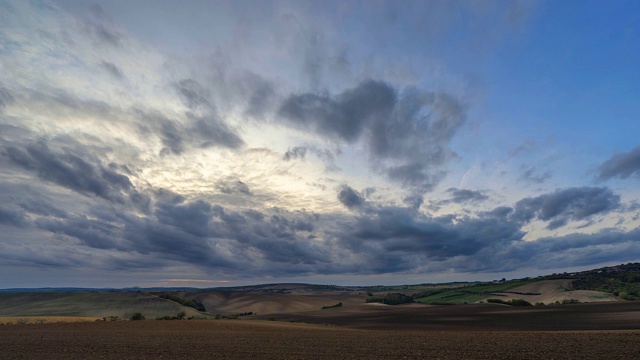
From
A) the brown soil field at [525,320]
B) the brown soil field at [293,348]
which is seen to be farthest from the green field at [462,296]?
the brown soil field at [293,348]

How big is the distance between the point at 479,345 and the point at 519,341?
14.9 feet

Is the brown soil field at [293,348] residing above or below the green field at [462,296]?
below

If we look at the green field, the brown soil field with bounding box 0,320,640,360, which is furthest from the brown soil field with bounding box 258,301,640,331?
the green field

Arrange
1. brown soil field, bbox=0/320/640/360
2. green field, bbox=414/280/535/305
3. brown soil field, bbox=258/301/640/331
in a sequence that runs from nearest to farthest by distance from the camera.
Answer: brown soil field, bbox=0/320/640/360, brown soil field, bbox=258/301/640/331, green field, bbox=414/280/535/305

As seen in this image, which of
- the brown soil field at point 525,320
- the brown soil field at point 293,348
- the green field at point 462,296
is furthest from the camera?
the green field at point 462,296

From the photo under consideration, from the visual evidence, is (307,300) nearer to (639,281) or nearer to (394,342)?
(639,281)

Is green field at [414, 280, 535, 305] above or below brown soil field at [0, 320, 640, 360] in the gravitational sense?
above

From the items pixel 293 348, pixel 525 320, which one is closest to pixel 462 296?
pixel 525 320

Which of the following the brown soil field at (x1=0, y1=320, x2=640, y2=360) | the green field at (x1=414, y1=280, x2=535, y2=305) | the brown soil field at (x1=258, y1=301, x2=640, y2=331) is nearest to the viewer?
the brown soil field at (x1=0, y1=320, x2=640, y2=360)

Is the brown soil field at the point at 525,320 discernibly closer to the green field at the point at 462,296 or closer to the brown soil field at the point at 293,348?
the brown soil field at the point at 293,348

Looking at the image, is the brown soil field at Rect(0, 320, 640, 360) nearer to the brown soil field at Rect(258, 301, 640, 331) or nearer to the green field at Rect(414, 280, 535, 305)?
the brown soil field at Rect(258, 301, 640, 331)

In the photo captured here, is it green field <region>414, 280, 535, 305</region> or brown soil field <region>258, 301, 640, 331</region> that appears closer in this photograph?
brown soil field <region>258, 301, 640, 331</region>

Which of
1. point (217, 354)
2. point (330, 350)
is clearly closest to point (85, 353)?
point (217, 354)

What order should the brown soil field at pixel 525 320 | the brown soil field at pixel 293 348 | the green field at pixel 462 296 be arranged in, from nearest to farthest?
the brown soil field at pixel 293 348, the brown soil field at pixel 525 320, the green field at pixel 462 296
